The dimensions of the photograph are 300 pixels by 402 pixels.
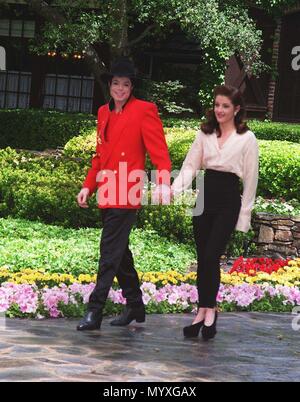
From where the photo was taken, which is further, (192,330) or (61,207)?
(61,207)

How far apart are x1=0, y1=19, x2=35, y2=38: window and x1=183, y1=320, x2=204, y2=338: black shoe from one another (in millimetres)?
18834

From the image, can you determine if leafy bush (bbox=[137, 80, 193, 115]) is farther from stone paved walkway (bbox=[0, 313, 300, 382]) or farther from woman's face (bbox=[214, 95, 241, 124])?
woman's face (bbox=[214, 95, 241, 124])

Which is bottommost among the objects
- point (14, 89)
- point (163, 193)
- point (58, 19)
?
point (163, 193)

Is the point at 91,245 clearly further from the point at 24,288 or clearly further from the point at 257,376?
the point at 257,376

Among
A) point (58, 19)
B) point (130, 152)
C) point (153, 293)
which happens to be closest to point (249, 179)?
point (130, 152)

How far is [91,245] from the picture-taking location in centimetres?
1112

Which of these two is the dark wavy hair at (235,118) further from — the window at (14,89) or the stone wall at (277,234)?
the window at (14,89)

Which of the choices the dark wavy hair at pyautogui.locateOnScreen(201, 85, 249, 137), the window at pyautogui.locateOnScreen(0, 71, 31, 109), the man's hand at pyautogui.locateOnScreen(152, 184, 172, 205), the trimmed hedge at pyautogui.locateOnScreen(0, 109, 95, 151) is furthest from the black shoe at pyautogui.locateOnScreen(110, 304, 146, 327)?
the window at pyautogui.locateOnScreen(0, 71, 31, 109)

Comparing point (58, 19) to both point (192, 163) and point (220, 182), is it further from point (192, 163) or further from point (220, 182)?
point (220, 182)

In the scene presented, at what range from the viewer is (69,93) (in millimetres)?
25547

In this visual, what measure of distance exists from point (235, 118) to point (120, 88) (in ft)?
2.72

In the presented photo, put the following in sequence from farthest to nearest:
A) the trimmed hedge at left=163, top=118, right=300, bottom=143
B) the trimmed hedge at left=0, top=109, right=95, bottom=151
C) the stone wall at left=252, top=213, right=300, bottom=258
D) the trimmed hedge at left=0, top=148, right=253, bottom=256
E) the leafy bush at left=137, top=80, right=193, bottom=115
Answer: the leafy bush at left=137, top=80, right=193, bottom=115 → the trimmed hedge at left=0, top=109, right=95, bottom=151 → the trimmed hedge at left=163, top=118, right=300, bottom=143 → the stone wall at left=252, top=213, right=300, bottom=258 → the trimmed hedge at left=0, top=148, right=253, bottom=256

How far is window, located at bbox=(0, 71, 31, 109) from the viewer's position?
25672mm

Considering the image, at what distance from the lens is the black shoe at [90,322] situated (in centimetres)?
709
